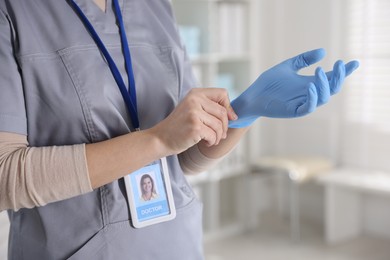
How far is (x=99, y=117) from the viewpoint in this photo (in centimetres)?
97

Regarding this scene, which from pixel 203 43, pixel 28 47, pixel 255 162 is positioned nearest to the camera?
pixel 28 47

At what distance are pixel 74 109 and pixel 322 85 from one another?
426 mm

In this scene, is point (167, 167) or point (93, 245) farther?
point (167, 167)

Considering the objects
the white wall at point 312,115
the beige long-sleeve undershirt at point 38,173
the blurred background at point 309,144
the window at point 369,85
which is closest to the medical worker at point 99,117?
the beige long-sleeve undershirt at point 38,173

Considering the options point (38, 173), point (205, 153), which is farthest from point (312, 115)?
point (38, 173)

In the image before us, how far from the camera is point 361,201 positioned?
3.68 m

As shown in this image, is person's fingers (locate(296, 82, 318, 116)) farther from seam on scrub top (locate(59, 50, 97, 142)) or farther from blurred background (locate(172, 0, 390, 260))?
blurred background (locate(172, 0, 390, 260))

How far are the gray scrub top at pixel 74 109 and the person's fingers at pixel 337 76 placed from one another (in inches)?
13.0

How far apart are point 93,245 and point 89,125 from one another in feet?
0.70

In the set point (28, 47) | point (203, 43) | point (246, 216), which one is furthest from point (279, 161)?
point (28, 47)

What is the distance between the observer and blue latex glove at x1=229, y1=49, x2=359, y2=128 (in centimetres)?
90

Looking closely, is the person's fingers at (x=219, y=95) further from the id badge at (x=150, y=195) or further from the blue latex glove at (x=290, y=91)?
the id badge at (x=150, y=195)

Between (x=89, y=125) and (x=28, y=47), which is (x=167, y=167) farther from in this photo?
(x=28, y=47)

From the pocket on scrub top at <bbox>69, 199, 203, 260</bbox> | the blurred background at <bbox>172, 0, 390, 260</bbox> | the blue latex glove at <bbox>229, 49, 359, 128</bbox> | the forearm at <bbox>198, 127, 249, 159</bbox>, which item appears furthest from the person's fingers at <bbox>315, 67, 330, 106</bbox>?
the blurred background at <bbox>172, 0, 390, 260</bbox>
